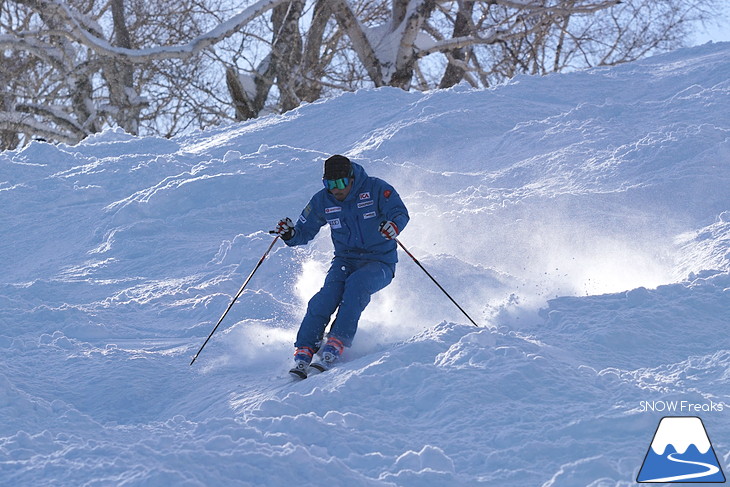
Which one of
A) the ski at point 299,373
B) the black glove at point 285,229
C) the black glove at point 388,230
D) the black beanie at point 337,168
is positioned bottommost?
the ski at point 299,373

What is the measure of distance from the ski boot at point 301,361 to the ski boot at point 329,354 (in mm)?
60

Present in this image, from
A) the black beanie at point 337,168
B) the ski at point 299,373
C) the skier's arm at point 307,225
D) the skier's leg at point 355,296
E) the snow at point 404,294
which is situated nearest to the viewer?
the snow at point 404,294

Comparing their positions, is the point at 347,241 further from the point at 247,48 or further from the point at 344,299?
the point at 247,48

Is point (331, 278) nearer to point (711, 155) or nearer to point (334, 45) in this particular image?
point (711, 155)

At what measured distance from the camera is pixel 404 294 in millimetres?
6605

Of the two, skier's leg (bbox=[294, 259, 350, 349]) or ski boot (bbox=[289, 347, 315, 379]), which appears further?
skier's leg (bbox=[294, 259, 350, 349])

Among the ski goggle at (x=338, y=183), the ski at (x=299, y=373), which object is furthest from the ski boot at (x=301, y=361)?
the ski goggle at (x=338, y=183)

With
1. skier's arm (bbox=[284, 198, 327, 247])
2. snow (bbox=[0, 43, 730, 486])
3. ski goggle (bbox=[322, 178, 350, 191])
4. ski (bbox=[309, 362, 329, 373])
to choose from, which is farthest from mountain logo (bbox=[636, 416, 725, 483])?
skier's arm (bbox=[284, 198, 327, 247])

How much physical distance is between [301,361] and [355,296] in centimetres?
53

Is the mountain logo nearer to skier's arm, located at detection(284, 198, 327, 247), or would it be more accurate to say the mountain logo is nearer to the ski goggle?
the ski goggle

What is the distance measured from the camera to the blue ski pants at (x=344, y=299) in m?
5.59

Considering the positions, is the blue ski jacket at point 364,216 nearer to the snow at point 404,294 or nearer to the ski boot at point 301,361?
the snow at point 404,294

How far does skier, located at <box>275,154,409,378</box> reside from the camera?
5.60 meters

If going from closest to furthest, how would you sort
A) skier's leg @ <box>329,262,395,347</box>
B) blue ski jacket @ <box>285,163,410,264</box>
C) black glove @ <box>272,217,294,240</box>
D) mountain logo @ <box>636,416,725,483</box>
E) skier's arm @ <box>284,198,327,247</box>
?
mountain logo @ <box>636,416,725,483</box>
skier's leg @ <box>329,262,395,347</box>
blue ski jacket @ <box>285,163,410,264</box>
black glove @ <box>272,217,294,240</box>
skier's arm @ <box>284,198,327,247</box>
